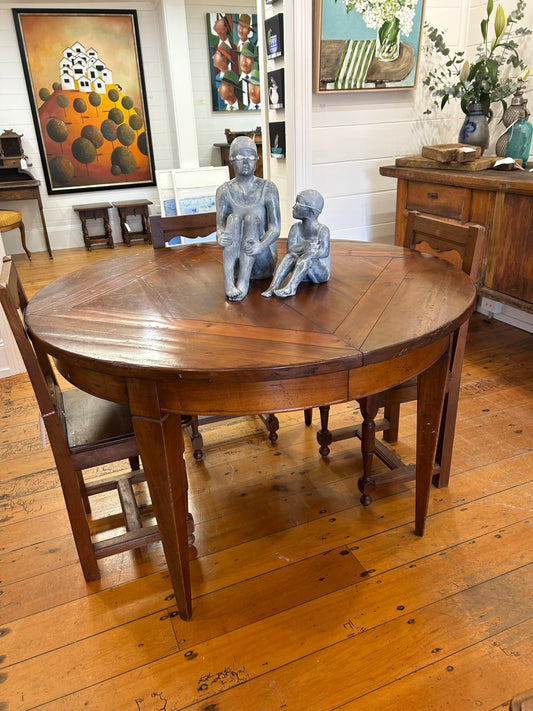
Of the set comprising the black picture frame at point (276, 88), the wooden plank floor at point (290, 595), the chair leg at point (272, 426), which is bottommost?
the wooden plank floor at point (290, 595)

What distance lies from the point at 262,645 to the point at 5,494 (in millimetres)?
1152

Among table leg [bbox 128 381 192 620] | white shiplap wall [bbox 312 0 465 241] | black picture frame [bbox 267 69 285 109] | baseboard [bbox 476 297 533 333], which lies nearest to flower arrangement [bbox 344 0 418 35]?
white shiplap wall [bbox 312 0 465 241]

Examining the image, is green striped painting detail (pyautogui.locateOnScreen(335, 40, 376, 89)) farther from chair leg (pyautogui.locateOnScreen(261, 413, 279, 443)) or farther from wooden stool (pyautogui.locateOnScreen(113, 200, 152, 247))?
wooden stool (pyautogui.locateOnScreen(113, 200, 152, 247))

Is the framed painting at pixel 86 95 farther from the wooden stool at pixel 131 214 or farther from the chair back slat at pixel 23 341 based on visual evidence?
the chair back slat at pixel 23 341

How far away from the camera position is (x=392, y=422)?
2047 mm

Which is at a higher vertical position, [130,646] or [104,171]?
[104,171]

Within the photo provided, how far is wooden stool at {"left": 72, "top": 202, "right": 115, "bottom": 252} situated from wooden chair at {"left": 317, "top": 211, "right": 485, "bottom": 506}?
15.6ft

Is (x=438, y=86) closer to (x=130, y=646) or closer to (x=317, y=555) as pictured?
(x=317, y=555)

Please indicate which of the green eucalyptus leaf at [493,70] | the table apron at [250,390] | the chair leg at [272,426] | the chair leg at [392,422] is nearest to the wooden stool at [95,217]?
the green eucalyptus leaf at [493,70]

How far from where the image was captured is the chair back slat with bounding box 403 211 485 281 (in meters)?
1.51

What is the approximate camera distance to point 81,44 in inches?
217

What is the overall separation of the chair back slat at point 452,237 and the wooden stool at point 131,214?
14.8 feet

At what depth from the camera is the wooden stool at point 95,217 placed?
18.8 feet

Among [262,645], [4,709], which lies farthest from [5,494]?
[262,645]
